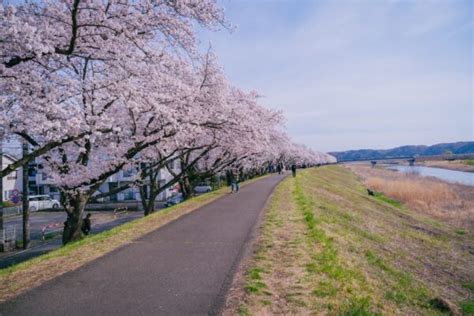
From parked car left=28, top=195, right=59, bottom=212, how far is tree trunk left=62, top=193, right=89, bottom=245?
3475cm

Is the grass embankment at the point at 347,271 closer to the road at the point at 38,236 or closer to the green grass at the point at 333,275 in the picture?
the green grass at the point at 333,275

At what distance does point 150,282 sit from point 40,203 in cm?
4451

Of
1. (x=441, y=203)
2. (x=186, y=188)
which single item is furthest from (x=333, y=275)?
(x=441, y=203)

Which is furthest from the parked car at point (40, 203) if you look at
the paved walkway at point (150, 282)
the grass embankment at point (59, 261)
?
the paved walkway at point (150, 282)

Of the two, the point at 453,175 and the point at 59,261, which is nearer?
the point at 59,261

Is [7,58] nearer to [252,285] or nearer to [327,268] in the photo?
[252,285]

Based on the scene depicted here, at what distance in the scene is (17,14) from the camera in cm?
751

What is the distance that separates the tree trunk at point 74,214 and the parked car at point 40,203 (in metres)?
34.8

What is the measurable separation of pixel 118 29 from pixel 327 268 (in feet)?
20.0

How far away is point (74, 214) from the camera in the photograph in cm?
1322

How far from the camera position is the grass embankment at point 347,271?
5.71 m

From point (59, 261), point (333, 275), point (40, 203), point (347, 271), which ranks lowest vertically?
point (40, 203)

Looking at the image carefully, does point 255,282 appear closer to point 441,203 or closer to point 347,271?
point 347,271

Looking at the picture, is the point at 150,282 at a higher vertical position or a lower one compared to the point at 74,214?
lower
